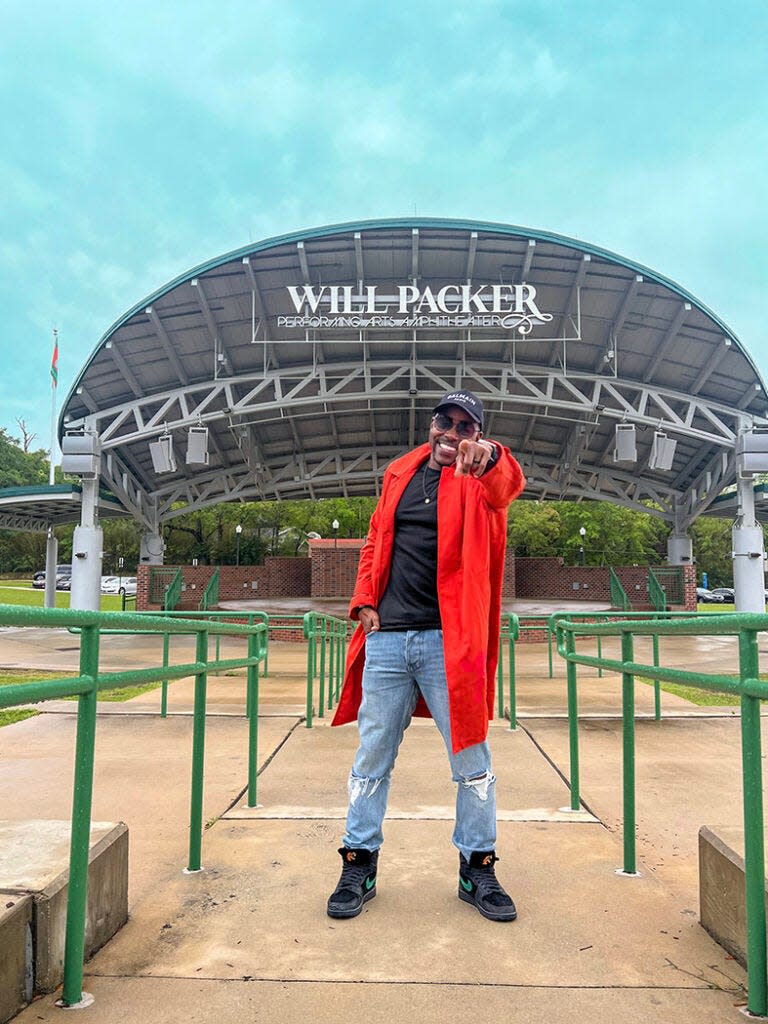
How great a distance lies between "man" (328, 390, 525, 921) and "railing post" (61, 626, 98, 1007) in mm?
953

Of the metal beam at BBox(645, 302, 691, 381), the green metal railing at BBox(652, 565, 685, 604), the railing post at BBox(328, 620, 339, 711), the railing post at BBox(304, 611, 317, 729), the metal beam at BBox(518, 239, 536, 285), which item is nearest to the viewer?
the railing post at BBox(304, 611, 317, 729)

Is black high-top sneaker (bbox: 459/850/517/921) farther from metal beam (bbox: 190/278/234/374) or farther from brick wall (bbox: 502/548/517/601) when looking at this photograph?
brick wall (bbox: 502/548/517/601)

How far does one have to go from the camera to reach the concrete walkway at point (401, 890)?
226cm

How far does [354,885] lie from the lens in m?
2.90

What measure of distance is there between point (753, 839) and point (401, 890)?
1.50m

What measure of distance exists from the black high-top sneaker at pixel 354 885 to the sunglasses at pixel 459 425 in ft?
5.44

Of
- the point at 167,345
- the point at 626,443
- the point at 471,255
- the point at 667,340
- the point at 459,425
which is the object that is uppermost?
the point at 471,255

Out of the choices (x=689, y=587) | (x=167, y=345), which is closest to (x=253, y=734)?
(x=167, y=345)

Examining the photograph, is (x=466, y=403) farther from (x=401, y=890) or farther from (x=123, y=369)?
(x=123, y=369)

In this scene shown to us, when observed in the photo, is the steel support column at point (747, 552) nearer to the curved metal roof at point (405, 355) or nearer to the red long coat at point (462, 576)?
the curved metal roof at point (405, 355)

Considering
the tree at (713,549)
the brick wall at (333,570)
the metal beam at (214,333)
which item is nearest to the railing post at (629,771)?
the metal beam at (214,333)

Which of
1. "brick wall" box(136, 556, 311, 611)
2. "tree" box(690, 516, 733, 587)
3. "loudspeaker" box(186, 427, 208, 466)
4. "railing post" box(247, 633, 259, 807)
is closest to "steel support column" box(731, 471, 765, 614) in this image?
"loudspeaker" box(186, 427, 208, 466)

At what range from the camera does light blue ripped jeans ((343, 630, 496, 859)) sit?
2928 mm

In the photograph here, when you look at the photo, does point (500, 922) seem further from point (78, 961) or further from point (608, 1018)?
point (78, 961)
